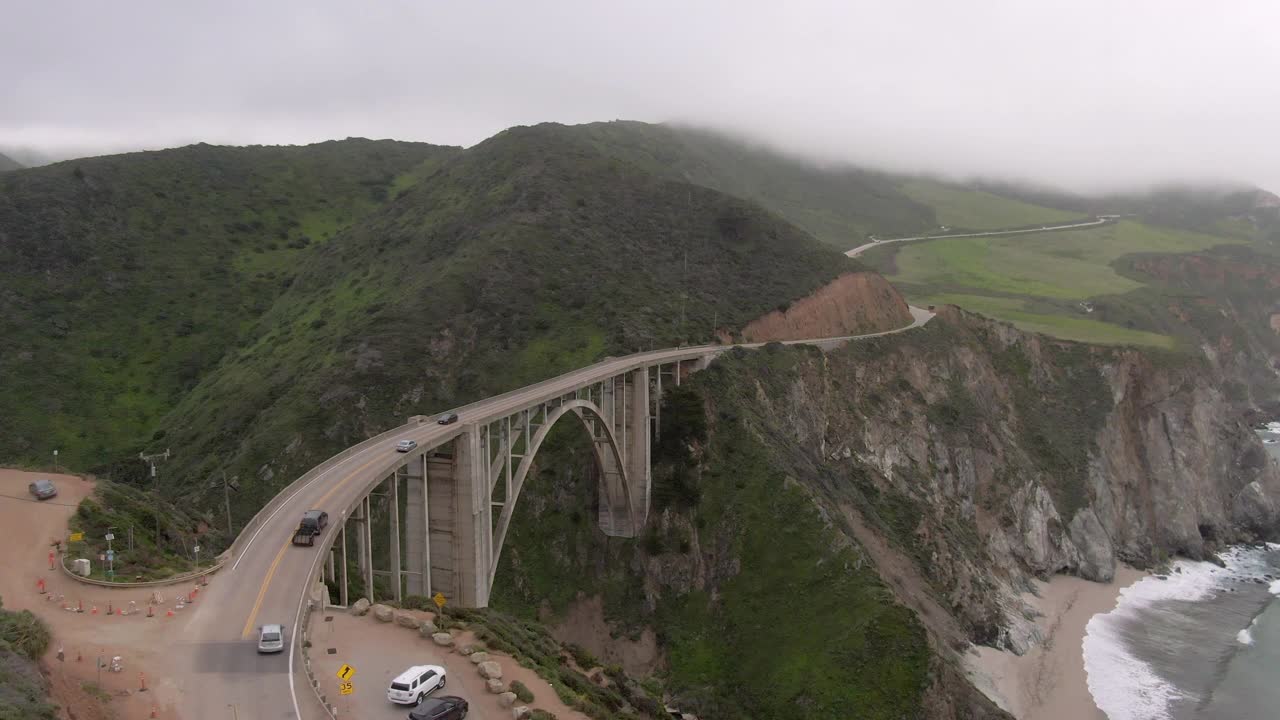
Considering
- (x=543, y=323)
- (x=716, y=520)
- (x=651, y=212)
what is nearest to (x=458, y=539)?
(x=716, y=520)

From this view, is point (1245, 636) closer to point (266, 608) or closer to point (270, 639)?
point (266, 608)

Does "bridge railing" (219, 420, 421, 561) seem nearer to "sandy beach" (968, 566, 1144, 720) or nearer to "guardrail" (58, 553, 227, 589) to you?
"guardrail" (58, 553, 227, 589)

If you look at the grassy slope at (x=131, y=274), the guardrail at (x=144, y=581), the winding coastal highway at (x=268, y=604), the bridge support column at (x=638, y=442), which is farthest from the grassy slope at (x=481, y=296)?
the guardrail at (x=144, y=581)

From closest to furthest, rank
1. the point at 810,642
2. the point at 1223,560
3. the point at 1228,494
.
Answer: the point at 810,642 < the point at 1223,560 < the point at 1228,494

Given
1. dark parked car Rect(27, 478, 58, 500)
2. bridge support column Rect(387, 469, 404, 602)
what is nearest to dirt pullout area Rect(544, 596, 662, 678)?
bridge support column Rect(387, 469, 404, 602)

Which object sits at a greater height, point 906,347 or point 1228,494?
point 906,347

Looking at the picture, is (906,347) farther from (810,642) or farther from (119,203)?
(119,203)

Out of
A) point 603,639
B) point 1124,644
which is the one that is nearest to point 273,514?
point 603,639
